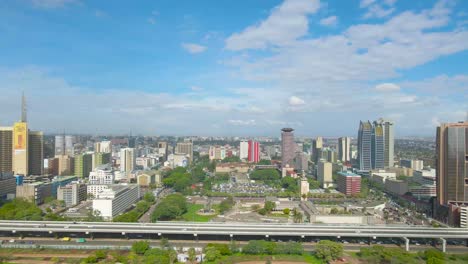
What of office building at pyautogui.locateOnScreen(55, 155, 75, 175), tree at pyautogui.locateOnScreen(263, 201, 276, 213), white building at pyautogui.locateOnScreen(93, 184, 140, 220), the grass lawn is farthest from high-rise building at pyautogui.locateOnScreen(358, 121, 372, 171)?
office building at pyautogui.locateOnScreen(55, 155, 75, 175)

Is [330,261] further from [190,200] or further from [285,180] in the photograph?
[285,180]

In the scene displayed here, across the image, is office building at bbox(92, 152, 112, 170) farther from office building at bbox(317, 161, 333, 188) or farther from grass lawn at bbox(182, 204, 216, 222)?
office building at bbox(317, 161, 333, 188)

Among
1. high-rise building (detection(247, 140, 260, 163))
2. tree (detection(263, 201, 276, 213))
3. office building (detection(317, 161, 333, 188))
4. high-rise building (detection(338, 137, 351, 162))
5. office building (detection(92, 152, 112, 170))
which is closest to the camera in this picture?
tree (detection(263, 201, 276, 213))

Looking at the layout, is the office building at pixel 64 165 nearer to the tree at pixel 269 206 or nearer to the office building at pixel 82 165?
the office building at pixel 82 165

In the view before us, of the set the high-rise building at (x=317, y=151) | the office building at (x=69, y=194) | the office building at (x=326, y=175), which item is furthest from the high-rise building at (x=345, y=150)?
the office building at (x=69, y=194)

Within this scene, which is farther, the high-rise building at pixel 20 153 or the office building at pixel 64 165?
the office building at pixel 64 165

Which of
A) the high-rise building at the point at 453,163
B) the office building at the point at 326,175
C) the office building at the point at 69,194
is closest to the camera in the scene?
the high-rise building at the point at 453,163

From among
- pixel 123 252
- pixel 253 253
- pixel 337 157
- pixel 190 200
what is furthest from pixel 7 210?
pixel 337 157
